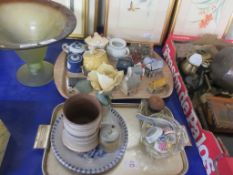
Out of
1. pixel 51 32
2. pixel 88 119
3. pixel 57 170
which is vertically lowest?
pixel 57 170

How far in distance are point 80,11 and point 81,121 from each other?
426mm

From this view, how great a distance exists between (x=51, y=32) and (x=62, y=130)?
0.84 ft

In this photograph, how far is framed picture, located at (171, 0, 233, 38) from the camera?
0.82 m

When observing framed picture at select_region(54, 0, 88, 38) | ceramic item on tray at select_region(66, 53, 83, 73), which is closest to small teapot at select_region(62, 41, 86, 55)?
ceramic item on tray at select_region(66, 53, 83, 73)

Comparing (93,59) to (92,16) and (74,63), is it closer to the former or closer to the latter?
(74,63)

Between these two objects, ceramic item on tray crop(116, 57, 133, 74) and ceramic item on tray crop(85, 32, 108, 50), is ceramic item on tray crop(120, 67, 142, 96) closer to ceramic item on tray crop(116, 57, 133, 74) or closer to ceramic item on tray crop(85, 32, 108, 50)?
ceramic item on tray crop(116, 57, 133, 74)

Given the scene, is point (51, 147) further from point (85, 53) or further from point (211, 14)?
point (211, 14)

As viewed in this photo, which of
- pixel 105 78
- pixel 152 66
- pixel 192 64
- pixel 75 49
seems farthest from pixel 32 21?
pixel 192 64

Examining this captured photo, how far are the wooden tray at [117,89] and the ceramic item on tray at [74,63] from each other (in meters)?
0.02

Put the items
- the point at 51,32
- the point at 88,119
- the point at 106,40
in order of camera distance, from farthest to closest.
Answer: the point at 106,40
the point at 51,32
the point at 88,119

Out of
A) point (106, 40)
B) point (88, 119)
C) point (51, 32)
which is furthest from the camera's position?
point (106, 40)

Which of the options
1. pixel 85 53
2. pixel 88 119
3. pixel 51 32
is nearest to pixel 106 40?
pixel 85 53

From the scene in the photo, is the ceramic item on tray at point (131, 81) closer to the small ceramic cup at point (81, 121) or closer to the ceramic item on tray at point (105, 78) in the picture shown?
the ceramic item on tray at point (105, 78)

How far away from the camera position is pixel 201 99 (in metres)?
0.71
